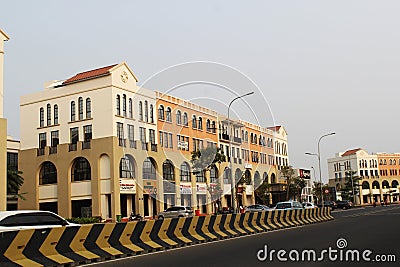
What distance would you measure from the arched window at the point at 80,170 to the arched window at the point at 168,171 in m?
8.62

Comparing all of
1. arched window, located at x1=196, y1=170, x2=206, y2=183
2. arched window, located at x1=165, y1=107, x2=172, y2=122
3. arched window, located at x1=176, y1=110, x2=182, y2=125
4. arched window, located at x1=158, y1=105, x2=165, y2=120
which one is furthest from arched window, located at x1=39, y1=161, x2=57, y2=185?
arched window, located at x1=196, y1=170, x2=206, y2=183

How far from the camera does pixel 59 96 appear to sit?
53.6 metres

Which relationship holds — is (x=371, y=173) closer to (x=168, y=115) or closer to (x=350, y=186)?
(x=350, y=186)

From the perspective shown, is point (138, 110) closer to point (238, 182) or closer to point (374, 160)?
point (238, 182)

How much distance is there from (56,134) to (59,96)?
162 inches

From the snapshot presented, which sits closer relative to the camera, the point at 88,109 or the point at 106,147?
the point at 106,147

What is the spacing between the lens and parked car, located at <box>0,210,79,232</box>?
50.8ft

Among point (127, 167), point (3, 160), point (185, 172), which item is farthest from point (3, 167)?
point (185, 172)

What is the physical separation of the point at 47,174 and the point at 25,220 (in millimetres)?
39944

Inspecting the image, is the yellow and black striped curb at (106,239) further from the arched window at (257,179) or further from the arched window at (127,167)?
the arched window at (257,179)

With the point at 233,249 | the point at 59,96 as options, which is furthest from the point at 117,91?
the point at 233,249

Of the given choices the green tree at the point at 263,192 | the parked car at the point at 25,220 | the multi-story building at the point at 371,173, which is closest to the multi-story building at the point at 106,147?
the green tree at the point at 263,192

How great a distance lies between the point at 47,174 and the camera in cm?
5444

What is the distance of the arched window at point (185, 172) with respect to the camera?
193 ft
